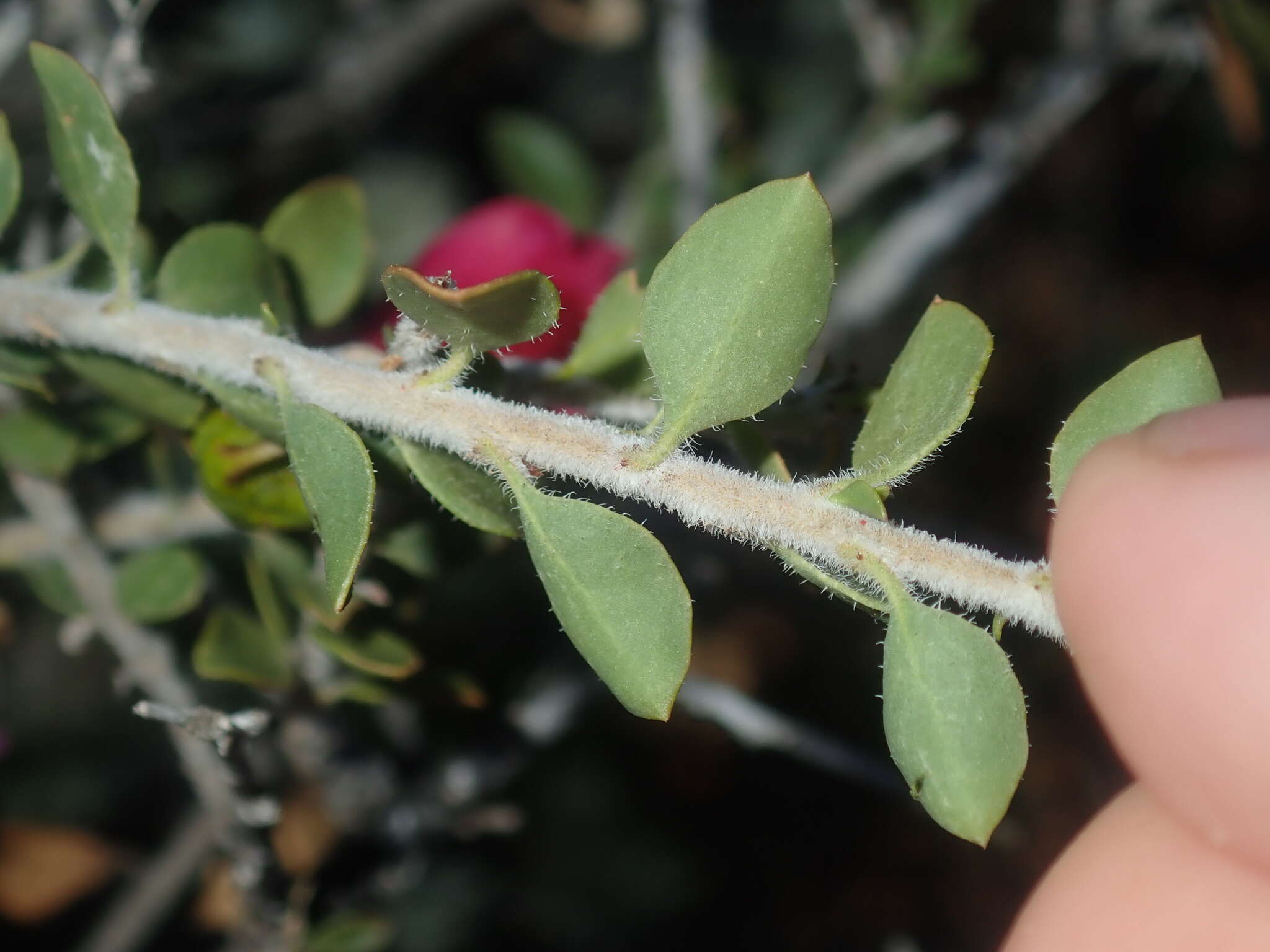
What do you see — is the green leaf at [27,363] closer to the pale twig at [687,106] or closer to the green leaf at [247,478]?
the green leaf at [247,478]

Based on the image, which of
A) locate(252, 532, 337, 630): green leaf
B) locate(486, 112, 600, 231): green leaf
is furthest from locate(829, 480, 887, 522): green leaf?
locate(486, 112, 600, 231): green leaf

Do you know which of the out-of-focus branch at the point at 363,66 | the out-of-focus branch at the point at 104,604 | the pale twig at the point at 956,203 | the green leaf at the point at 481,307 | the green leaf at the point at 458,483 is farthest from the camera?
the out-of-focus branch at the point at 363,66

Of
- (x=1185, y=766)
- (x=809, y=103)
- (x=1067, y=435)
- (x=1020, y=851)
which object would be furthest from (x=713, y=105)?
(x=1020, y=851)

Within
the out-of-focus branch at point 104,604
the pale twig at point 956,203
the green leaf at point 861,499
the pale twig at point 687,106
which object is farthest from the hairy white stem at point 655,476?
the pale twig at point 956,203

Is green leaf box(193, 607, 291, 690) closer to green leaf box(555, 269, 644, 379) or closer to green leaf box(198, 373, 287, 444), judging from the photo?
green leaf box(198, 373, 287, 444)

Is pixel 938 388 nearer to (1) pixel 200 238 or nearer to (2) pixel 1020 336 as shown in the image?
(1) pixel 200 238

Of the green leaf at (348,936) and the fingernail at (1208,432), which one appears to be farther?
the green leaf at (348,936)

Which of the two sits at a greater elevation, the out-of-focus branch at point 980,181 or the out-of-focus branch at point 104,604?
the out-of-focus branch at point 980,181
